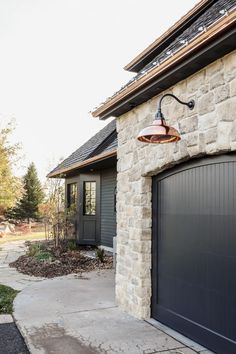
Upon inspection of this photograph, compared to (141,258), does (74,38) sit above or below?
above

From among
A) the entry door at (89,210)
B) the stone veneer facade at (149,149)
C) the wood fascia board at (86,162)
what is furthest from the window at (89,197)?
the stone veneer facade at (149,149)

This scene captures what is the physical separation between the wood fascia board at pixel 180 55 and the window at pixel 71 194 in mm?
9604

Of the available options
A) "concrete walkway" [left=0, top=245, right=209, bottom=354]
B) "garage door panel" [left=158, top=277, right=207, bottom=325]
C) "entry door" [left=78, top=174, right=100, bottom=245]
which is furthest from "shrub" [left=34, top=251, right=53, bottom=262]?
"garage door panel" [left=158, top=277, right=207, bottom=325]

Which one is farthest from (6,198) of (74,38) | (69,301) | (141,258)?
(141,258)

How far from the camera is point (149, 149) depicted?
5281mm

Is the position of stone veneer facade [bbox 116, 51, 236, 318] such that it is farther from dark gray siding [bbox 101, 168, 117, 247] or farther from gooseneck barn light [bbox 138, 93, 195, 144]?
dark gray siding [bbox 101, 168, 117, 247]

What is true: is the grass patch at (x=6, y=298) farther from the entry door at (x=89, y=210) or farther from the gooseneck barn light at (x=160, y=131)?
the entry door at (x=89, y=210)

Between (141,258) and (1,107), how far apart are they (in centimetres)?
1855

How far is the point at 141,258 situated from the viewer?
5348 mm

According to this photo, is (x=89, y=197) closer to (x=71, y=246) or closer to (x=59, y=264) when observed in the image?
(x=71, y=246)

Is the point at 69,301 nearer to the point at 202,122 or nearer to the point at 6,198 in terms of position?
the point at 202,122

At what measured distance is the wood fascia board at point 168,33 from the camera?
6988 millimetres

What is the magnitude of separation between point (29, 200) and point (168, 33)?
73.3 ft

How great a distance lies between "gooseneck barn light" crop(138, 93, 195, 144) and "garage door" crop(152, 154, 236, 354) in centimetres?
50
